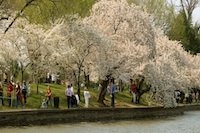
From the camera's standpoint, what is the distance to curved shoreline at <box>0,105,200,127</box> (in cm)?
3022

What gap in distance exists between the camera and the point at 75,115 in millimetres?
35000

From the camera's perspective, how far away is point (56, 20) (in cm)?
4231

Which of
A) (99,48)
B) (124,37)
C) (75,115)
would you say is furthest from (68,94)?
(124,37)

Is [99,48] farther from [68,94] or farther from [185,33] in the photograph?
[185,33]

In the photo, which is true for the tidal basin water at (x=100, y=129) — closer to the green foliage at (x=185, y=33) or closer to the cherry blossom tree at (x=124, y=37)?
the cherry blossom tree at (x=124, y=37)

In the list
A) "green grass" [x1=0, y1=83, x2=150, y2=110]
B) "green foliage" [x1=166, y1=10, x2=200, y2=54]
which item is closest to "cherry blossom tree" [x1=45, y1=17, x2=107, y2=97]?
"green grass" [x1=0, y1=83, x2=150, y2=110]

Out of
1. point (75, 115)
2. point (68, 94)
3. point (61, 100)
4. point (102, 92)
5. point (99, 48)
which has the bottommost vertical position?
point (75, 115)

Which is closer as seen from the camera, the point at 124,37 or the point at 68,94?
the point at 68,94

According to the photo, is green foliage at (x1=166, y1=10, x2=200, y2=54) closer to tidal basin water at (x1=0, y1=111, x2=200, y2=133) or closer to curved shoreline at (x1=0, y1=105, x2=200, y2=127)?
curved shoreline at (x1=0, y1=105, x2=200, y2=127)

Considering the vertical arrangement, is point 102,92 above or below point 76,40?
below

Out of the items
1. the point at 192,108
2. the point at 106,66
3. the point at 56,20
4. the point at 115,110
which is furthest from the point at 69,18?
the point at 192,108

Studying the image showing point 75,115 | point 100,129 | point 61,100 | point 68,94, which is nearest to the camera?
point 100,129

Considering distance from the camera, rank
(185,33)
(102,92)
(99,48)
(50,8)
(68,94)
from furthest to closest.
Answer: (185,33) → (102,92) → (99,48) → (50,8) → (68,94)

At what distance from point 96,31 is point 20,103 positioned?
10057 mm
